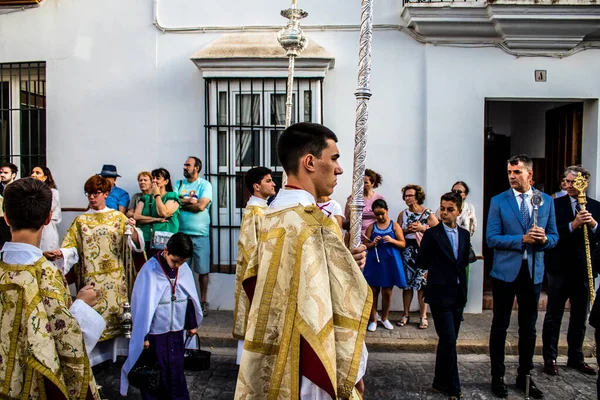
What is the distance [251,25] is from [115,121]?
2312mm

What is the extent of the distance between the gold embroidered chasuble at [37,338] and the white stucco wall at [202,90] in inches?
205

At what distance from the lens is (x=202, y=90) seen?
26.8ft

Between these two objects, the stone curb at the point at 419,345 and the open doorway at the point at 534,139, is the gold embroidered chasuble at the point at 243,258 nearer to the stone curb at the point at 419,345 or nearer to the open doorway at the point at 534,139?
the stone curb at the point at 419,345

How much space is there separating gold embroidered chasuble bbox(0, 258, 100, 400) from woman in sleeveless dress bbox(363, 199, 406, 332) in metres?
4.64

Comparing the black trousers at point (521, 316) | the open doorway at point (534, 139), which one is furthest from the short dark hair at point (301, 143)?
the open doorway at point (534, 139)

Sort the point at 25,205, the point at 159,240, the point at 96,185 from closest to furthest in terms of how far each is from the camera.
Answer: the point at 25,205, the point at 96,185, the point at 159,240

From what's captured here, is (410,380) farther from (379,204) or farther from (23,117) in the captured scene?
(23,117)

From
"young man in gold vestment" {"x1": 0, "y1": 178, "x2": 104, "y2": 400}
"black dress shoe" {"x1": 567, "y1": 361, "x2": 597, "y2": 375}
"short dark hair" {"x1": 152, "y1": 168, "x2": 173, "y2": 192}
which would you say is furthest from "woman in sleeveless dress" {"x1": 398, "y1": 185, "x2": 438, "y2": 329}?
"young man in gold vestment" {"x1": 0, "y1": 178, "x2": 104, "y2": 400}

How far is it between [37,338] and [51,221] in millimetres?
4996

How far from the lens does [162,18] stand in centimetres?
819

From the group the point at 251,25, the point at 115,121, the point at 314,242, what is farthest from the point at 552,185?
the point at 314,242

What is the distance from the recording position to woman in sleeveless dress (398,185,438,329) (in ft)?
24.0

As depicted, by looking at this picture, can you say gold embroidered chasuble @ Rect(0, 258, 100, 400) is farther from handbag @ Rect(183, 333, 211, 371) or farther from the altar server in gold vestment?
the altar server in gold vestment

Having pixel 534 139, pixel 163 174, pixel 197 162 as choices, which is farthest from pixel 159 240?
pixel 534 139
